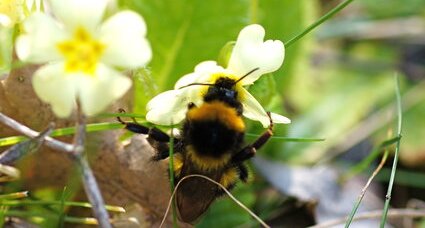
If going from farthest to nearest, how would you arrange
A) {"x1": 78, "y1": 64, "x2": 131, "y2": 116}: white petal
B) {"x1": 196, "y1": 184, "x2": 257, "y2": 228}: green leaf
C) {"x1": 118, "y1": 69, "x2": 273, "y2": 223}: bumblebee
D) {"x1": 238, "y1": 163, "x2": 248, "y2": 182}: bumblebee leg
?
{"x1": 196, "y1": 184, "x2": 257, "y2": 228}: green leaf → {"x1": 238, "y1": 163, "x2": 248, "y2": 182}: bumblebee leg → {"x1": 118, "y1": 69, "x2": 273, "y2": 223}: bumblebee → {"x1": 78, "y1": 64, "x2": 131, "y2": 116}: white petal

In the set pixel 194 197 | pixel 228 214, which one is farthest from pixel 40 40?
pixel 228 214

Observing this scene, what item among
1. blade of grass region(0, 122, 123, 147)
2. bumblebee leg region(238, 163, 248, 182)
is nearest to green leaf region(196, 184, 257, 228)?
bumblebee leg region(238, 163, 248, 182)

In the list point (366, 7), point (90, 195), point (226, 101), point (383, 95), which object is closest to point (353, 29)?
point (366, 7)

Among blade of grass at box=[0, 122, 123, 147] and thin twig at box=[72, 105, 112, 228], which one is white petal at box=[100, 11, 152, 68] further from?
blade of grass at box=[0, 122, 123, 147]

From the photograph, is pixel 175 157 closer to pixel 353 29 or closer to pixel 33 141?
pixel 33 141

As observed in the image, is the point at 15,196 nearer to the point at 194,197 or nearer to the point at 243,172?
the point at 194,197
